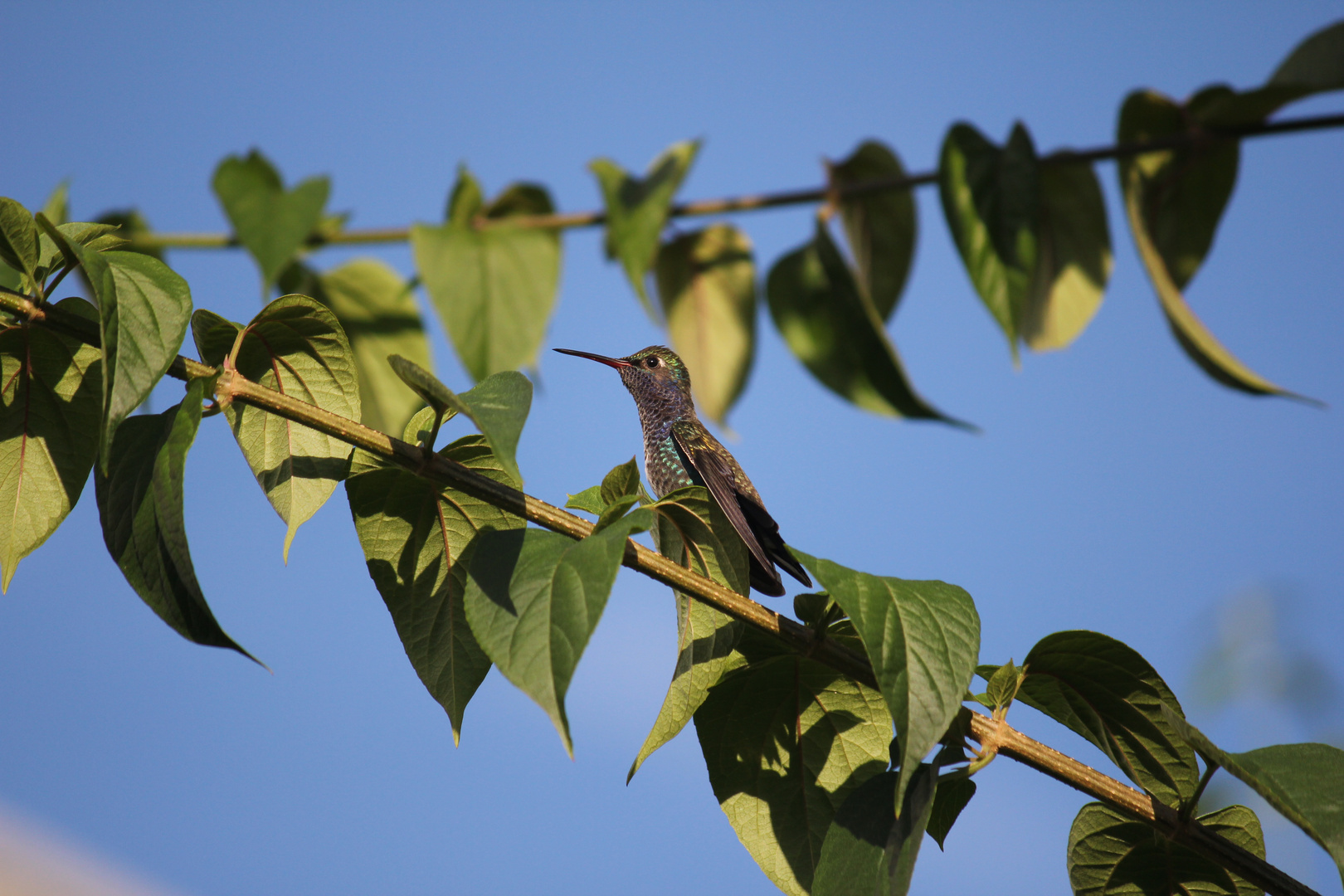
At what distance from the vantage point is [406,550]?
1.19 metres

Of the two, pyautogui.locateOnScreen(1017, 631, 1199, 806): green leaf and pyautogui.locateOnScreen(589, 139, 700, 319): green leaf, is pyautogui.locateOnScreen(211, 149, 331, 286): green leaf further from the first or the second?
pyautogui.locateOnScreen(1017, 631, 1199, 806): green leaf

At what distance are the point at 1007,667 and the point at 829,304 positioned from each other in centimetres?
154

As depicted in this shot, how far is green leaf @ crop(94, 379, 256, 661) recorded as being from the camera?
0.93 meters

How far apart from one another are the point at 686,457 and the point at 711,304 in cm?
45

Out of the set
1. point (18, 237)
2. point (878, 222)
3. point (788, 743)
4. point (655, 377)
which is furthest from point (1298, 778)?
point (655, 377)

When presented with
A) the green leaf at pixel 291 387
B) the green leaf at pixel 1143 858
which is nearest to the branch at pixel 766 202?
the green leaf at pixel 291 387

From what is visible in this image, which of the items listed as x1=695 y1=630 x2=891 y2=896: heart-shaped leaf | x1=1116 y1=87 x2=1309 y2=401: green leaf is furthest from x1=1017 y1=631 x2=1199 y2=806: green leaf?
x1=1116 y1=87 x2=1309 y2=401: green leaf

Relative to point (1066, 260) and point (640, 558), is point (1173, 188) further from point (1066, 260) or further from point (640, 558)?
point (640, 558)

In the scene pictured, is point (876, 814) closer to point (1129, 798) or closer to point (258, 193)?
A: point (1129, 798)

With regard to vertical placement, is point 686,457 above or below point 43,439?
above

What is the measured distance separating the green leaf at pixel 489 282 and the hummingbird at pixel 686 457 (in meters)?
0.50

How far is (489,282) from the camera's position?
2111mm

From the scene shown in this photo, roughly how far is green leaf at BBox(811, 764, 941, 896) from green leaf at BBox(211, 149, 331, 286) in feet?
5.15

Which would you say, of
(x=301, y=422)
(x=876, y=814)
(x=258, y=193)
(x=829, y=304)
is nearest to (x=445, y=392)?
(x=301, y=422)
